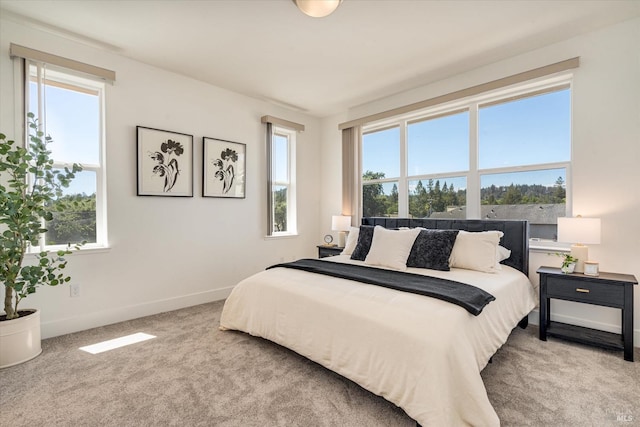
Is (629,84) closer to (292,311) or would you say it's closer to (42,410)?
(292,311)

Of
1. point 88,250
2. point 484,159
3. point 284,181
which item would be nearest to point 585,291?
point 484,159

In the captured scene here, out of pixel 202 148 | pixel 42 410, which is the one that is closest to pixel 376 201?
pixel 202 148

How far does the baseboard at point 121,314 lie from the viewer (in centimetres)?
274

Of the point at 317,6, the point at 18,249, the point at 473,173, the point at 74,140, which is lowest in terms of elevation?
the point at 18,249

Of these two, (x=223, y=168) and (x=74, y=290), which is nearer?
(x=74, y=290)

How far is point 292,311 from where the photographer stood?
224 cm

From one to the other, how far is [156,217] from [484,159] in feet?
12.4

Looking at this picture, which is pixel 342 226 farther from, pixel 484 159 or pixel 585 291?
pixel 585 291

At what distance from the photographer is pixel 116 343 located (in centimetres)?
260

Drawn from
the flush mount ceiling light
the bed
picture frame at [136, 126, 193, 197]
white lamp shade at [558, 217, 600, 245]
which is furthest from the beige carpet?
the flush mount ceiling light

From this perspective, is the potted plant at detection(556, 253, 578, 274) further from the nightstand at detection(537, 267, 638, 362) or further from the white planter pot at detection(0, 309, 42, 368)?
the white planter pot at detection(0, 309, 42, 368)

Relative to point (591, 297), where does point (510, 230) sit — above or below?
above

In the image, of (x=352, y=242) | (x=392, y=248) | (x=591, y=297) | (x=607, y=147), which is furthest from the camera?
(x=352, y=242)

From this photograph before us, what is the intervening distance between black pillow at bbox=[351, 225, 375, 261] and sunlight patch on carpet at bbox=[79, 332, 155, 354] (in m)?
2.11
